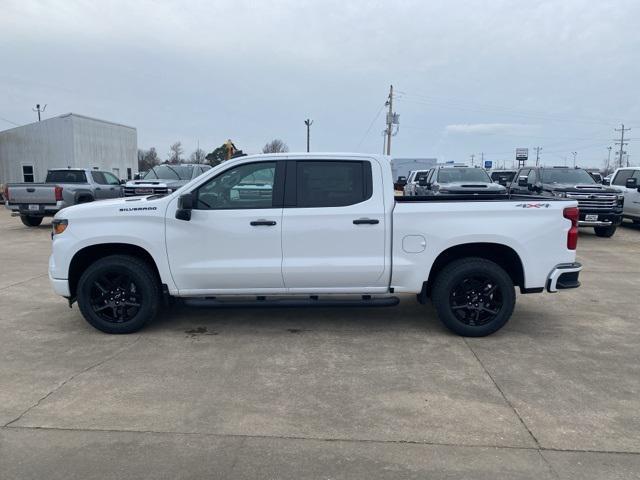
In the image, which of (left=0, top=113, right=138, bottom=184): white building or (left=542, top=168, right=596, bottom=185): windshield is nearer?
(left=542, top=168, right=596, bottom=185): windshield

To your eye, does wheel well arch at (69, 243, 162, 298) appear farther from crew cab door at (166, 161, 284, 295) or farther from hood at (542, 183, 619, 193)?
hood at (542, 183, 619, 193)

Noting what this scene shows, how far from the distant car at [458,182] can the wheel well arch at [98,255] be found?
9.43 meters

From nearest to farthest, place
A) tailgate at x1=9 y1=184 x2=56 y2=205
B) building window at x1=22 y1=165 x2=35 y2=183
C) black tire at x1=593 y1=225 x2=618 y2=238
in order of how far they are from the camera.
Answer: black tire at x1=593 y1=225 x2=618 y2=238 < tailgate at x1=9 y1=184 x2=56 y2=205 < building window at x1=22 y1=165 x2=35 y2=183

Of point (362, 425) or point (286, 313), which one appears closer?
point (362, 425)

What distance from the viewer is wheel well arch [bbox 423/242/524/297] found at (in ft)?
17.6

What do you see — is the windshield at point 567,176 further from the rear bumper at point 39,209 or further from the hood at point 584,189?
the rear bumper at point 39,209

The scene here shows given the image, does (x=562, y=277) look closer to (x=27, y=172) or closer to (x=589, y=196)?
(x=589, y=196)

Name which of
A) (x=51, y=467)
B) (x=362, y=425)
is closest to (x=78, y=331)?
(x=51, y=467)

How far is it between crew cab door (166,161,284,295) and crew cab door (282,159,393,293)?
137mm

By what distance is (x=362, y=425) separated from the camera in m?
3.59

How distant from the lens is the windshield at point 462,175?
15.1 m

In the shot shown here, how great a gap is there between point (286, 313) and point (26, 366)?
2.78 meters

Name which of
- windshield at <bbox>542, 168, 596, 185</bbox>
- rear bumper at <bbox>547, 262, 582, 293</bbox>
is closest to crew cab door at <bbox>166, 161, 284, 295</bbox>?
rear bumper at <bbox>547, 262, 582, 293</bbox>

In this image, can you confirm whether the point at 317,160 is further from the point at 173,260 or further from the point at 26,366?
the point at 26,366
